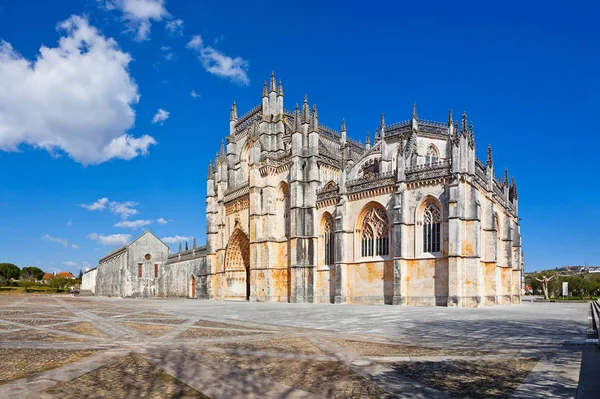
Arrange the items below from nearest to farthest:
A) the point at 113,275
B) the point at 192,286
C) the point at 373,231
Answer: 1. the point at 373,231
2. the point at 192,286
3. the point at 113,275

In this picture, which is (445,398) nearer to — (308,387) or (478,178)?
(308,387)

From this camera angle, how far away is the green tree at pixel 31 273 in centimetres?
10694

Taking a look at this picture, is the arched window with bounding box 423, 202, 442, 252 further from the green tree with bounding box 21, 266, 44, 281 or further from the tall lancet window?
the green tree with bounding box 21, 266, 44, 281

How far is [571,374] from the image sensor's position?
22.4 feet

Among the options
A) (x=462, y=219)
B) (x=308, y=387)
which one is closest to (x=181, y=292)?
(x=462, y=219)

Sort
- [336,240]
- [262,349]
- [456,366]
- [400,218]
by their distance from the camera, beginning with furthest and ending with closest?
1. [336,240]
2. [400,218]
3. [262,349]
4. [456,366]

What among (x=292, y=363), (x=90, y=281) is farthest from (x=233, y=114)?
(x=90, y=281)

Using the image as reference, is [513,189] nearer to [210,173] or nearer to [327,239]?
[327,239]

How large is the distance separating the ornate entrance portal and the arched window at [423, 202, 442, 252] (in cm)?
2144

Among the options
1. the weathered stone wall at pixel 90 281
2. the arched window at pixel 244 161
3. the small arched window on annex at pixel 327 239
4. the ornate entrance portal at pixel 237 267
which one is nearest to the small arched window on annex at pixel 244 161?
the arched window at pixel 244 161

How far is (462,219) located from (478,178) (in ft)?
14.6

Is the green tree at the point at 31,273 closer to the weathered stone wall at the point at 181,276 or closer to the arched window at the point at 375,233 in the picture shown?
the weathered stone wall at the point at 181,276

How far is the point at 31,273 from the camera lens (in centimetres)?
10931

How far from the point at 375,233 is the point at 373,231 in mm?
226
